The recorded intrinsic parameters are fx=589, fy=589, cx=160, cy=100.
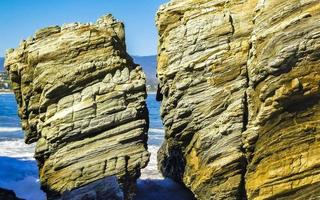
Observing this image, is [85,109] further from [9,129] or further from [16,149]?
[9,129]

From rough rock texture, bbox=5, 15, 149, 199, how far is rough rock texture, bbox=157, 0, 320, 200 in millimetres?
1430

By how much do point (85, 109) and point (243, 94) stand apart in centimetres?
510

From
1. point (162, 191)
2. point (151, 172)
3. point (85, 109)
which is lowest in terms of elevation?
point (151, 172)

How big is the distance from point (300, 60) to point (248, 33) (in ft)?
8.00

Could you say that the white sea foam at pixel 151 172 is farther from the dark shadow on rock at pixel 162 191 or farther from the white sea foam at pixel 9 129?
the white sea foam at pixel 9 129

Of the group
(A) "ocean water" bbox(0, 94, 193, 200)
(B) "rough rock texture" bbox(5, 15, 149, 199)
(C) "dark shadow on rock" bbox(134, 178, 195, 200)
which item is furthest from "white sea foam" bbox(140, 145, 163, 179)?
(B) "rough rock texture" bbox(5, 15, 149, 199)

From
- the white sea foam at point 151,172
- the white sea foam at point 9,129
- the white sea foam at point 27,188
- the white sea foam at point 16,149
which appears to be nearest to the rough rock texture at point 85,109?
the white sea foam at point 27,188

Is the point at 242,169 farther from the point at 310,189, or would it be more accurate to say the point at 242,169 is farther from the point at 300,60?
the point at 300,60

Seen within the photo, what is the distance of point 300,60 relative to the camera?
1727 centimetres

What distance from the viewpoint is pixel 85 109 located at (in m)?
19.0

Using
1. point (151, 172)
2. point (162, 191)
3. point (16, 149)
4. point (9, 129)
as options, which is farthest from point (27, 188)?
point (9, 129)

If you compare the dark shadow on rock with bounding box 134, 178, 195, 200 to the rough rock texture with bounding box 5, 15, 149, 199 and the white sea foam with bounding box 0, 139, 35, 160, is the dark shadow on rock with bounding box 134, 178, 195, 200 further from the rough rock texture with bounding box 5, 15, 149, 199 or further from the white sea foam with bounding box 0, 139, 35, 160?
the white sea foam with bounding box 0, 139, 35, 160

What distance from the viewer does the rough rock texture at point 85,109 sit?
62.2ft

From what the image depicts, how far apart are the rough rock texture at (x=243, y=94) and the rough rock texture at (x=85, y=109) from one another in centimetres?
143
